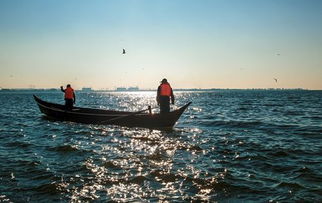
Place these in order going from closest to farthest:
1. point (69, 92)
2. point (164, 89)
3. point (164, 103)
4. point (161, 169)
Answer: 1. point (161, 169)
2. point (164, 89)
3. point (164, 103)
4. point (69, 92)

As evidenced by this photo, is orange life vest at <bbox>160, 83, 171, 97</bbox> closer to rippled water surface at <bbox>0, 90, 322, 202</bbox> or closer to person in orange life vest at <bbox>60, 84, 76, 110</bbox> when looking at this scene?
rippled water surface at <bbox>0, 90, 322, 202</bbox>

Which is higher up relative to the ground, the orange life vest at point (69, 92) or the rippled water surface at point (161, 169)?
the orange life vest at point (69, 92)

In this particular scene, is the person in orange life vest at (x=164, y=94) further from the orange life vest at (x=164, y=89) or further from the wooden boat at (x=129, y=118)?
the wooden boat at (x=129, y=118)

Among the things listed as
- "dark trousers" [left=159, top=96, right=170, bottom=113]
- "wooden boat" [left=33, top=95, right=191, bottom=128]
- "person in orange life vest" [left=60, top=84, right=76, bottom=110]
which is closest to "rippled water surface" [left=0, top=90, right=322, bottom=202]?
"wooden boat" [left=33, top=95, right=191, bottom=128]

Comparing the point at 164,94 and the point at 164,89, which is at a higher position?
the point at 164,89

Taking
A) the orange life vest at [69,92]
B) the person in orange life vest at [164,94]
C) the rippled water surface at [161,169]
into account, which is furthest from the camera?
the orange life vest at [69,92]

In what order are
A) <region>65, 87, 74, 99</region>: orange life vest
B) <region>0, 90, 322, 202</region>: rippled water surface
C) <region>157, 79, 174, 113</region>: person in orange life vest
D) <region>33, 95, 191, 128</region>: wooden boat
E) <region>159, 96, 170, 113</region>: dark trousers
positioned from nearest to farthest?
1. <region>0, 90, 322, 202</region>: rippled water surface
2. <region>157, 79, 174, 113</region>: person in orange life vest
3. <region>159, 96, 170, 113</region>: dark trousers
4. <region>33, 95, 191, 128</region>: wooden boat
5. <region>65, 87, 74, 99</region>: orange life vest

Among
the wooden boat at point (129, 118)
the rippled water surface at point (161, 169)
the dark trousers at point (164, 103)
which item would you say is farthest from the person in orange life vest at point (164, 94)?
the rippled water surface at point (161, 169)

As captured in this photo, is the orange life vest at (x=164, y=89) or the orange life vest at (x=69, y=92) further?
the orange life vest at (x=69, y=92)

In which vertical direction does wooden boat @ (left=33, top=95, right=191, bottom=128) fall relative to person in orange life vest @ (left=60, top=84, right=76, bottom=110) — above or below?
below

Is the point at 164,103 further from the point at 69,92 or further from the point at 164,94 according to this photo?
the point at 69,92

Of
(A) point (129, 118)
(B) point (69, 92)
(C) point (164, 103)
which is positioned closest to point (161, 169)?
(C) point (164, 103)

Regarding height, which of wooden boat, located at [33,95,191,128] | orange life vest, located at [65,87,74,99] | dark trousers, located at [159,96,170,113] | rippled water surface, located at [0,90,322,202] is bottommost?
rippled water surface, located at [0,90,322,202]

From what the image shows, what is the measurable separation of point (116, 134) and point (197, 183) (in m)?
9.78
